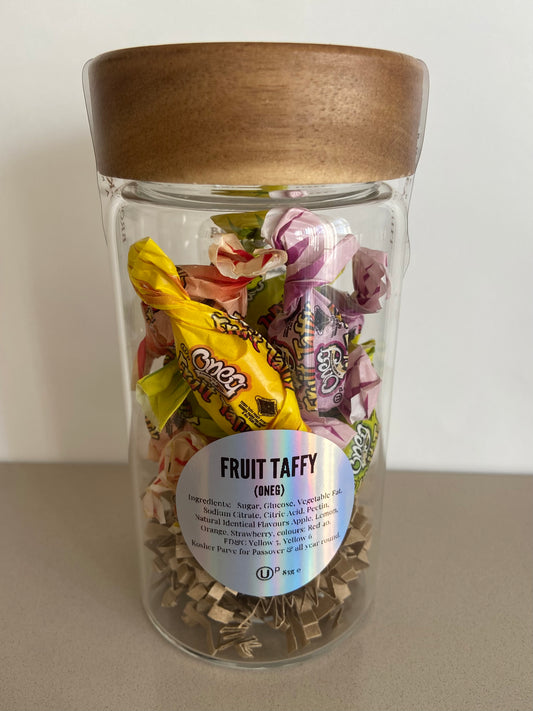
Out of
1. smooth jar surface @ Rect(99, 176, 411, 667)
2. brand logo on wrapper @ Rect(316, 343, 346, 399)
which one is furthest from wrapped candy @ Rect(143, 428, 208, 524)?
brand logo on wrapper @ Rect(316, 343, 346, 399)

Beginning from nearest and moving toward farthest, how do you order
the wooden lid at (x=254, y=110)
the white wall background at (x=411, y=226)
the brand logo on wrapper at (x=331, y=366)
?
the wooden lid at (x=254, y=110)
the brand logo on wrapper at (x=331, y=366)
the white wall background at (x=411, y=226)

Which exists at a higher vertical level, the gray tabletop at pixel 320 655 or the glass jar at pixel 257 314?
the glass jar at pixel 257 314

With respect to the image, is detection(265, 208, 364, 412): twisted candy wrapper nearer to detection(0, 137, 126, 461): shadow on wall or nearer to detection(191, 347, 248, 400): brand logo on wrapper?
detection(191, 347, 248, 400): brand logo on wrapper

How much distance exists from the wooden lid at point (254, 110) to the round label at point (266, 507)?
185 mm

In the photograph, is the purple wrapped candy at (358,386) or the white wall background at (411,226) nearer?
the purple wrapped candy at (358,386)

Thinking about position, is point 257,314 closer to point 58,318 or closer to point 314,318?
point 314,318

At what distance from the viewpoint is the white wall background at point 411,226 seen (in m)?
0.66

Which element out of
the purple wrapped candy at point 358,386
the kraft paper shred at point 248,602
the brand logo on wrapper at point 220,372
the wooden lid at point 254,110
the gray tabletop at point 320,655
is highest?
the wooden lid at point 254,110

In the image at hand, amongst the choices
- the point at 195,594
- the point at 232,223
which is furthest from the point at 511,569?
the point at 232,223

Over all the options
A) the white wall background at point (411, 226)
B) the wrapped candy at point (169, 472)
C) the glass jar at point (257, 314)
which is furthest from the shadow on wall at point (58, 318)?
the wrapped candy at point (169, 472)

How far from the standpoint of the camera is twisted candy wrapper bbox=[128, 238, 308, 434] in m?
0.44

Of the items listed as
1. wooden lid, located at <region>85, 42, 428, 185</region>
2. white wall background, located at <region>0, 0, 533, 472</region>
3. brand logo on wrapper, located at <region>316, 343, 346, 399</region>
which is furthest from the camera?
white wall background, located at <region>0, 0, 533, 472</region>

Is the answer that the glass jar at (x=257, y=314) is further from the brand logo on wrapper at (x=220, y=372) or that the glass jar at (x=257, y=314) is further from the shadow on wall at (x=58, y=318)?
the shadow on wall at (x=58, y=318)

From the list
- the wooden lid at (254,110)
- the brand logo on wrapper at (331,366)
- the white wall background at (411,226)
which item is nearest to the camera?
the wooden lid at (254,110)
